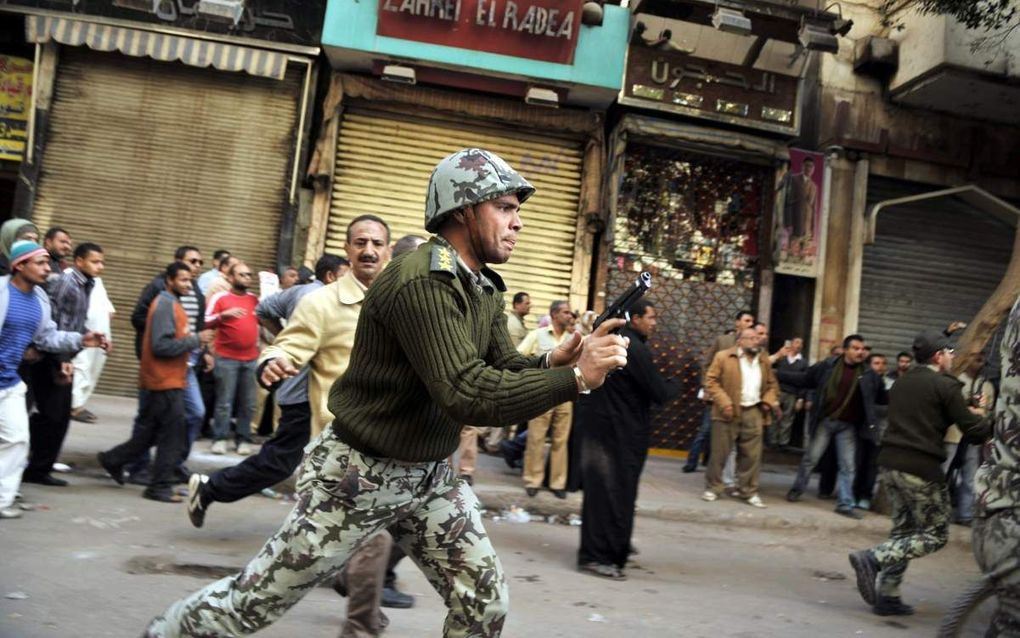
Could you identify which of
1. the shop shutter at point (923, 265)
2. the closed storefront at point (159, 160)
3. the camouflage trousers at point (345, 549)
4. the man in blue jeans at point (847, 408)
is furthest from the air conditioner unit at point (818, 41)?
the camouflage trousers at point (345, 549)

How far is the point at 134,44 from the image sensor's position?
36.8 feet

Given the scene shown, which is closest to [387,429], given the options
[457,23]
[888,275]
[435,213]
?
[435,213]

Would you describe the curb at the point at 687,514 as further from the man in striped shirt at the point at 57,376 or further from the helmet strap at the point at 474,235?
the helmet strap at the point at 474,235

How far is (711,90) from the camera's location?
12016 millimetres

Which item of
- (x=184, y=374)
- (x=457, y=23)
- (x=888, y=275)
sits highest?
(x=457, y=23)

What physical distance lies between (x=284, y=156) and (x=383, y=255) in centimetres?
768

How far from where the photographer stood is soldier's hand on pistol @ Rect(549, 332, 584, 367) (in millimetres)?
2627

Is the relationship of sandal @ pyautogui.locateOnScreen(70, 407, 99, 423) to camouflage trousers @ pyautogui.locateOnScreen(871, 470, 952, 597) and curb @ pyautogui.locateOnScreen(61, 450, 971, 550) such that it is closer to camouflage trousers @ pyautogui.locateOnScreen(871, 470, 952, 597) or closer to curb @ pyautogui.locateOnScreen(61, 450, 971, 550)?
curb @ pyautogui.locateOnScreen(61, 450, 971, 550)

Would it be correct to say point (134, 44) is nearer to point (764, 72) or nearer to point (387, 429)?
point (764, 72)

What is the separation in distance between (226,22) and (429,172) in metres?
3.17

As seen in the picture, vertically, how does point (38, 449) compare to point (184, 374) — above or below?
below

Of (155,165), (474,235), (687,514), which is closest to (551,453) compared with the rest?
(687,514)

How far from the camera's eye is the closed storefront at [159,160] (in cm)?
1151

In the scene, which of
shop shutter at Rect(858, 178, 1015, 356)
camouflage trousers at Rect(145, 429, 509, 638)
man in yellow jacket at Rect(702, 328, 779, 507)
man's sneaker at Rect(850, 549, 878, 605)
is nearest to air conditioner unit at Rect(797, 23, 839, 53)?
shop shutter at Rect(858, 178, 1015, 356)
